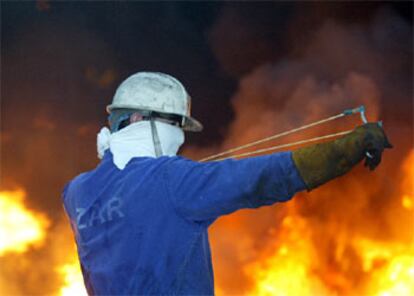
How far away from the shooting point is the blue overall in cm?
239

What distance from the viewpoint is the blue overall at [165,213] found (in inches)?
94.0

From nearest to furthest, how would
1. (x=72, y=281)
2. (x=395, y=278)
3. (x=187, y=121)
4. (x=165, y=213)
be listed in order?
(x=165, y=213)
(x=187, y=121)
(x=72, y=281)
(x=395, y=278)

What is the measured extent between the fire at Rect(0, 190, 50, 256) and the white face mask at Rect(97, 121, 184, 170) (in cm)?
1019

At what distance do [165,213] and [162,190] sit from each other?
0.38ft

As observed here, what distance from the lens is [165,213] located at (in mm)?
2578

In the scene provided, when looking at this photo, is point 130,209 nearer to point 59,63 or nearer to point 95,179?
point 95,179

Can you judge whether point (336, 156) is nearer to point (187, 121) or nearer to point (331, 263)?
point (187, 121)

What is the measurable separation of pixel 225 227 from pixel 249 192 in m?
11.8

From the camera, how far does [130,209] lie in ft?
8.74

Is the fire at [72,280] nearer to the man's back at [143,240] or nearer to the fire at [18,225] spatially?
the fire at [18,225]

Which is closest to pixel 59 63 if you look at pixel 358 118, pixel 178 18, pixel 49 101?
pixel 49 101

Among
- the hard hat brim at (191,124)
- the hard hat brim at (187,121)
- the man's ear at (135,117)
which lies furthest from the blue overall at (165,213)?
the hard hat brim at (191,124)

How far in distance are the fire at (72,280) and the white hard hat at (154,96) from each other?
32.9 feet

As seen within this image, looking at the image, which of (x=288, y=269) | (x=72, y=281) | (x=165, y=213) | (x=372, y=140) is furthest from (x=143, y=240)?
(x=288, y=269)
